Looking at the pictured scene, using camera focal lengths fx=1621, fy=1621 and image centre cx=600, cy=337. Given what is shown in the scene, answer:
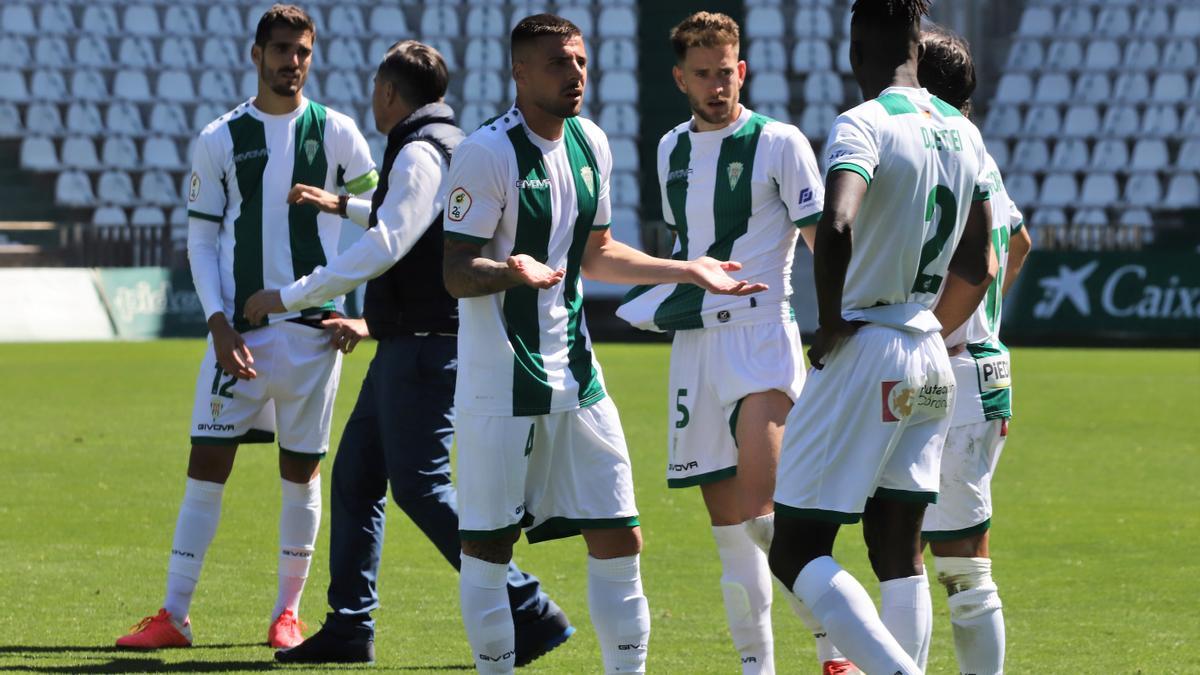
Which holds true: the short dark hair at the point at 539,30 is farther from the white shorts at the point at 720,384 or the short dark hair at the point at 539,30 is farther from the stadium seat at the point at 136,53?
the stadium seat at the point at 136,53

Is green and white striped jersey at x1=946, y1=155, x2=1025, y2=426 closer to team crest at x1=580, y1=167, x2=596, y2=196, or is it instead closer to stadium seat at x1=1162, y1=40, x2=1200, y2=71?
team crest at x1=580, y1=167, x2=596, y2=196

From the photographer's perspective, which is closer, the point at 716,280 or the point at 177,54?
the point at 716,280

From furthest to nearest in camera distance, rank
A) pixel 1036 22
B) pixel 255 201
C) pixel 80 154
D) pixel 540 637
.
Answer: pixel 1036 22
pixel 80 154
pixel 255 201
pixel 540 637

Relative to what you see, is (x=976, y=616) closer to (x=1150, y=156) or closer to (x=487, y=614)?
(x=487, y=614)

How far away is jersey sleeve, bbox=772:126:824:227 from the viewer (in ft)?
17.3

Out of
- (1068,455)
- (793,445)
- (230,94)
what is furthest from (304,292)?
(230,94)

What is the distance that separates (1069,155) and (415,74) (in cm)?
2361

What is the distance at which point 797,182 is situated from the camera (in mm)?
5305

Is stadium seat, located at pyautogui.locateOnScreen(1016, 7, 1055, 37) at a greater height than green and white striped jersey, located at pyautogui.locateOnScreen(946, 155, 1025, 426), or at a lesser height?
greater

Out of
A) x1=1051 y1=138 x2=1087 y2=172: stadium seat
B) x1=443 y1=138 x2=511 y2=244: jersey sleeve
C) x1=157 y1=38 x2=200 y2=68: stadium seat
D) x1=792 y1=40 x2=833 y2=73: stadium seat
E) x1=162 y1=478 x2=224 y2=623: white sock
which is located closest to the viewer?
x1=443 y1=138 x2=511 y2=244: jersey sleeve

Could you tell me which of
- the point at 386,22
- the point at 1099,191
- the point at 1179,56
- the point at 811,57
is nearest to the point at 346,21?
the point at 386,22

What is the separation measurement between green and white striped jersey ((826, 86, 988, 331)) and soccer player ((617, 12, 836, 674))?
1.08 meters

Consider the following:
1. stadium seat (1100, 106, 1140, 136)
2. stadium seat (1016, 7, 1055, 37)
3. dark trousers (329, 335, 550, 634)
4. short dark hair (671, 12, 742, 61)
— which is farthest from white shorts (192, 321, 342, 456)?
stadium seat (1016, 7, 1055, 37)

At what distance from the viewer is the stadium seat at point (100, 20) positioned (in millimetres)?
28578
